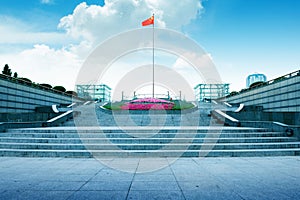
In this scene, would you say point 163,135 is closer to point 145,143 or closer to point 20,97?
point 145,143

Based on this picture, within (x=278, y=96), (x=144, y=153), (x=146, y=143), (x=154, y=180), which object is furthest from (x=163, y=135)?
(x=278, y=96)

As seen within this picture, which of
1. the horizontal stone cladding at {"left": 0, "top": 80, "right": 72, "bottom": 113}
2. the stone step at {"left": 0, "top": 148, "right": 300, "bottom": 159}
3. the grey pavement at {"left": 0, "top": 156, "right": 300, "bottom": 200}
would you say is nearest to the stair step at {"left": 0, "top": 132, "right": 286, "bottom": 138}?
the stone step at {"left": 0, "top": 148, "right": 300, "bottom": 159}

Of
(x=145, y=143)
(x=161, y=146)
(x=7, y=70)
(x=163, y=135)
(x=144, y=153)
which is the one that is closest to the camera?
(x=144, y=153)

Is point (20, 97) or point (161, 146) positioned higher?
point (20, 97)

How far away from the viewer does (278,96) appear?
1812cm

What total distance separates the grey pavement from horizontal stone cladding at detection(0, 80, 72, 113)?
12.8 m

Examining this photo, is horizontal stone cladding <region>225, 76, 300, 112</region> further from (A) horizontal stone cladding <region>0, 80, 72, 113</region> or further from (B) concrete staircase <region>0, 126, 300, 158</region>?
(A) horizontal stone cladding <region>0, 80, 72, 113</region>

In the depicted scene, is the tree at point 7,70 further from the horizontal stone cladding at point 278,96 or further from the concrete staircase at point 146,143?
the horizontal stone cladding at point 278,96

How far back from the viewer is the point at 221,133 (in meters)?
9.55

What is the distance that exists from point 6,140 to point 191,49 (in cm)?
900

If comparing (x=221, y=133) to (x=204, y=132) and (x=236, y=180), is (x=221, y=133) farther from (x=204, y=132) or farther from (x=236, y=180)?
(x=236, y=180)

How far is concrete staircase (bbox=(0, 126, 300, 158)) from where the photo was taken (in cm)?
782

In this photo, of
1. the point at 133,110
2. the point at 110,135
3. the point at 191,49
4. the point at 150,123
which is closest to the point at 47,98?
the point at 133,110

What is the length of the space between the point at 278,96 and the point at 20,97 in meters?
22.2
